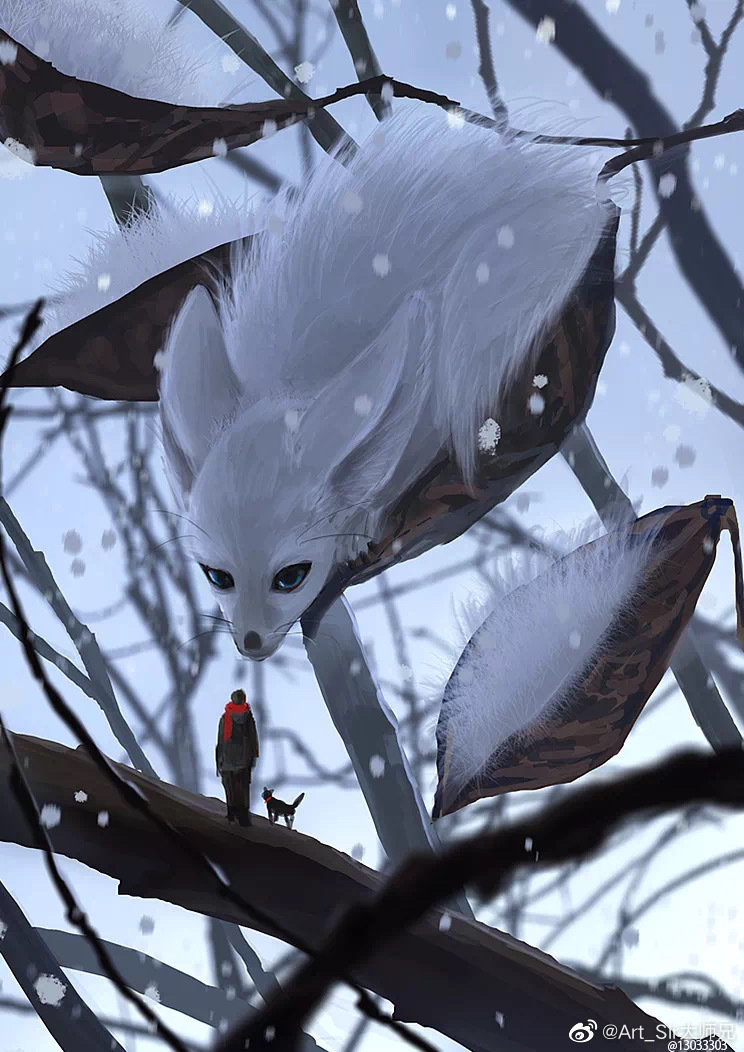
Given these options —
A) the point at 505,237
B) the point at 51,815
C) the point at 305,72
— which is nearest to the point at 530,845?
the point at 51,815

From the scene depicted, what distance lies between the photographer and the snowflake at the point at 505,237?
0.61 meters

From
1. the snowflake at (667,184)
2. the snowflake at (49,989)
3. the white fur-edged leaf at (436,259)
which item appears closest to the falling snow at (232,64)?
the white fur-edged leaf at (436,259)

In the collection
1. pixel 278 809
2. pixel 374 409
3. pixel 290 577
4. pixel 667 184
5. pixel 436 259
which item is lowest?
pixel 278 809

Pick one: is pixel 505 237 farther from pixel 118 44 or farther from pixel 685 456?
pixel 118 44

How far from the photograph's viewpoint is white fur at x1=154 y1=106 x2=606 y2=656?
580 mm

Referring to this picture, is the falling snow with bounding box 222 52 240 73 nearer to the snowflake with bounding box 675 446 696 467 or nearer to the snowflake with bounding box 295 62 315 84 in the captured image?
the snowflake with bounding box 295 62 315 84

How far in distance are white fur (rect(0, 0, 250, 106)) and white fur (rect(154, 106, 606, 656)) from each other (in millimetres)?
130

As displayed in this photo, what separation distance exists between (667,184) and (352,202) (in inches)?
9.8

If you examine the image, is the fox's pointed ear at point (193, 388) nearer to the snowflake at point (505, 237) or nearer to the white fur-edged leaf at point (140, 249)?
the white fur-edged leaf at point (140, 249)

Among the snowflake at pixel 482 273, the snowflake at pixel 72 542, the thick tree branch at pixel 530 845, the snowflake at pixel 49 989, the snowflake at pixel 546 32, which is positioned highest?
the snowflake at pixel 546 32

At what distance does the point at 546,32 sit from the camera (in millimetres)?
652

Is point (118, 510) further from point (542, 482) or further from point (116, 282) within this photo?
point (542, 482)

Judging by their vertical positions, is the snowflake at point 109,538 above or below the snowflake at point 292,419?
below

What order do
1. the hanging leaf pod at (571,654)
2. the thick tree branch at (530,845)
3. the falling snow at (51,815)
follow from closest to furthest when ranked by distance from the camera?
the thick tree branch at (530,845)
the falling snow at (51,815)
the hanging leaf pod at (571,654)
